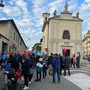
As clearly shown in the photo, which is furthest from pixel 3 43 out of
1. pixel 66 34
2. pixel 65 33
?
pixel 66 34

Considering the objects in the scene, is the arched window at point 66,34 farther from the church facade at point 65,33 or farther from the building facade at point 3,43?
the building facade at point 3,43

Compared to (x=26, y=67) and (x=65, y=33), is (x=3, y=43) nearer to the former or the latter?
(x=26, y=67)

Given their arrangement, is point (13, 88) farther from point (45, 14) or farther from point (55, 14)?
point (45, 14)

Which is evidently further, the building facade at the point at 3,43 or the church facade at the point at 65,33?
the church facade at the point at 65,33

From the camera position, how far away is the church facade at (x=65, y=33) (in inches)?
1114

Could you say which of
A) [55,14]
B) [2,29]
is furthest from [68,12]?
[2,29]

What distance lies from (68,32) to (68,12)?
4721 mm

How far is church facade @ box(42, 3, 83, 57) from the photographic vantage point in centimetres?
2829

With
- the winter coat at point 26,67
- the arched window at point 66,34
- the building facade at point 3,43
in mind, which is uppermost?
the arched window at point 66,34

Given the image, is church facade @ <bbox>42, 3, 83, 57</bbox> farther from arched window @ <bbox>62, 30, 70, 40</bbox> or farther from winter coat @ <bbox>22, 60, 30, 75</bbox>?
winter coat @ <bbox>22, 60, 30, 75</bbox>

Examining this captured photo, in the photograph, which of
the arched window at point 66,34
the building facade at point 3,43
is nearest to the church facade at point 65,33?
the arched window at point 66,34

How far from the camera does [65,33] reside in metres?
29.4

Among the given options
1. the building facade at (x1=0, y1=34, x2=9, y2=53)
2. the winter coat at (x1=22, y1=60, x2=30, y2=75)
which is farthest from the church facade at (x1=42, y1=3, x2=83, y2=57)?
the winter coat at (x1=22, y1=60, x2=30, y2=75)

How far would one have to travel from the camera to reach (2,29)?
21234mm
